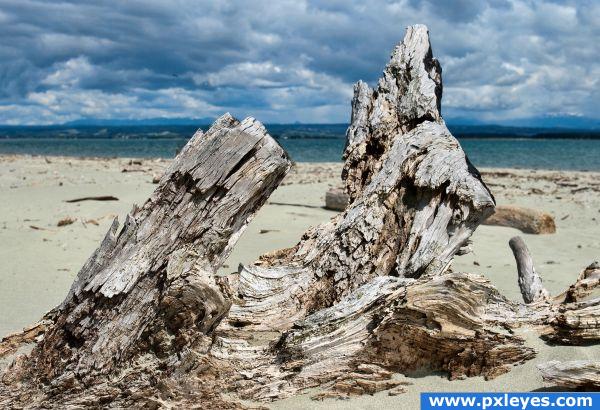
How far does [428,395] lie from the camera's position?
3447mm

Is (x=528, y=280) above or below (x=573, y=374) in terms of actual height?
above

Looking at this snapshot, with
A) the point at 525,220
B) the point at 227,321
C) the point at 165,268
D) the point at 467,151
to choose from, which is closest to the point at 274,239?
the point at 525,220

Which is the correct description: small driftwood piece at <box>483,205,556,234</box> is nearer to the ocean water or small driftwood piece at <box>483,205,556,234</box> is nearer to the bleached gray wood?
the bleached gray wood

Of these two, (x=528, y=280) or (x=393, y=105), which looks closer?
(x=393, y=105)

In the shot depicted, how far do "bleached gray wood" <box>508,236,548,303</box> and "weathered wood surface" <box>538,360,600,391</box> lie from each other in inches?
56.1

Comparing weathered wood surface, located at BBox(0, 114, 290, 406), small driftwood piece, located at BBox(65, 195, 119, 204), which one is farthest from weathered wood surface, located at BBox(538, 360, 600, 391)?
small driftwood piece, located at BBox(65, 195, 119, 204)

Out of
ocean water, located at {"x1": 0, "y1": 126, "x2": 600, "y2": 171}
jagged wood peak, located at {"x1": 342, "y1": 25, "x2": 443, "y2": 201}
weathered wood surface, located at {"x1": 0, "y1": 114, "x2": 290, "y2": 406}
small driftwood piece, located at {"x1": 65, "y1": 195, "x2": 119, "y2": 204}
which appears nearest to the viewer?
weathered wood surface, located at {"x1": 0, "y1": 114, "x2": 290, "y2": 406}

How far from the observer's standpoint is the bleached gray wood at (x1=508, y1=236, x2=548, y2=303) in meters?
A: 4.76

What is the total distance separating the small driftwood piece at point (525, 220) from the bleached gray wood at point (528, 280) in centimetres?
485

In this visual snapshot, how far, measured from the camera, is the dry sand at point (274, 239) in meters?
3.53

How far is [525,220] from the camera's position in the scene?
34.1 feet

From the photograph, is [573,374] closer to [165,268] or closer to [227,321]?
[227,321]

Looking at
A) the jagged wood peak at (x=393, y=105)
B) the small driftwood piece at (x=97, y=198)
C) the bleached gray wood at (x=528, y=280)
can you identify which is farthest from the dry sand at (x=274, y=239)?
the jagged wood peak at (x=393, y=105)

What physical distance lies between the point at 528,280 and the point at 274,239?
16.9 feet
